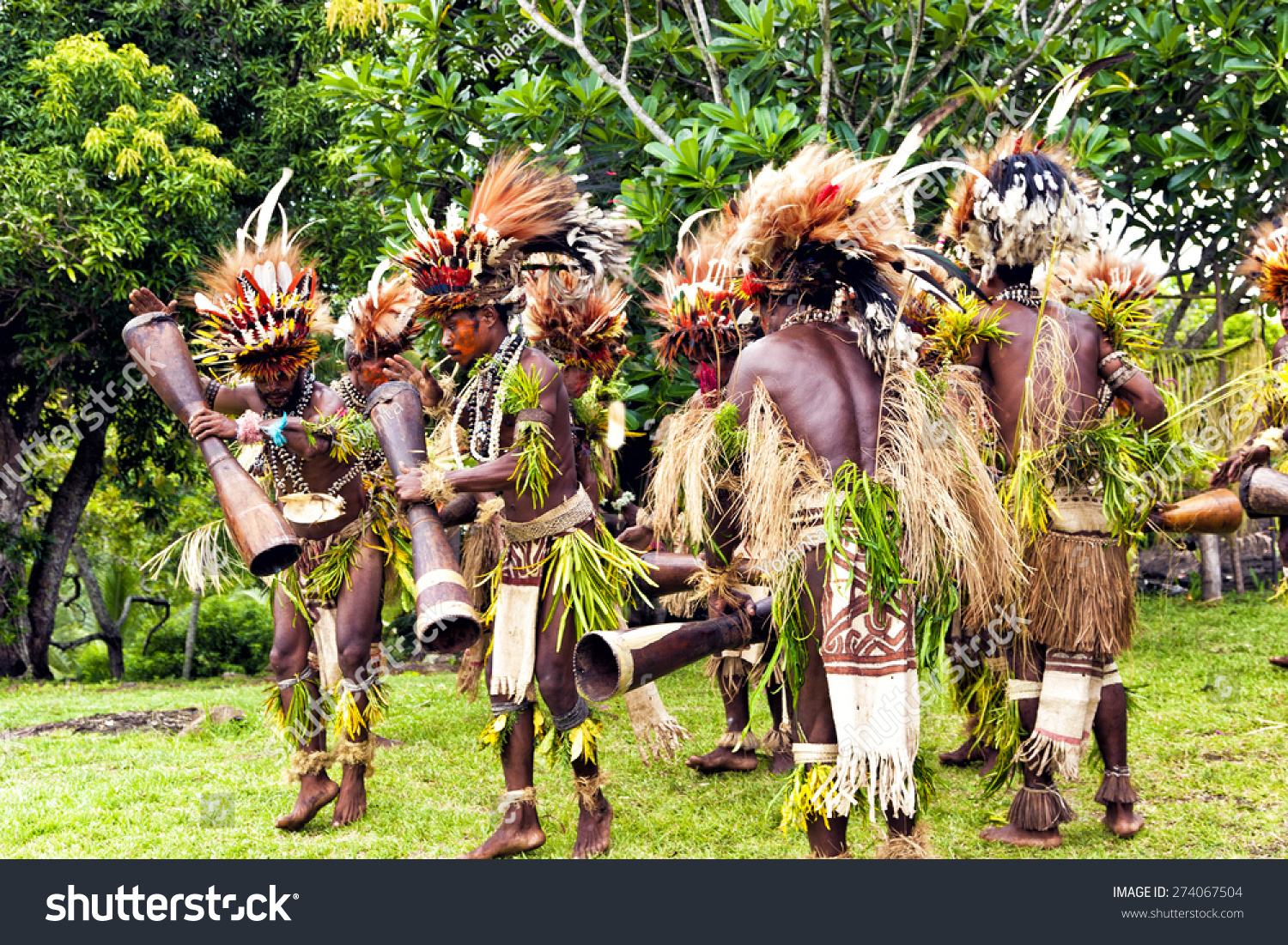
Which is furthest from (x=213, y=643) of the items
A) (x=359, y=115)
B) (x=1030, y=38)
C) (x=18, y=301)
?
(x=1030, y=38)

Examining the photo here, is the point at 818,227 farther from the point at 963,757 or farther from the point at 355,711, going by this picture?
the point at 963,757

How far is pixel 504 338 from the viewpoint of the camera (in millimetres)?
3885

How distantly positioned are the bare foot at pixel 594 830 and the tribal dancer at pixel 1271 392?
8.48ft

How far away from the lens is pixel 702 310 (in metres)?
4.67

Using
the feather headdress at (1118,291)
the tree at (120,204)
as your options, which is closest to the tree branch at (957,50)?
the feather headdress at (1118,291)

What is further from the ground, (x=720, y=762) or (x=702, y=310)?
(x=702, y=310)

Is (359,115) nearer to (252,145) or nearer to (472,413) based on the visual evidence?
(472,413)

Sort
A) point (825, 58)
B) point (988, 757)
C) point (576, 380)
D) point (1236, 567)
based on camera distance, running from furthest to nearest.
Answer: point (1236, 567) → point (825, 58) → point (576, 380) → point (988, 757)

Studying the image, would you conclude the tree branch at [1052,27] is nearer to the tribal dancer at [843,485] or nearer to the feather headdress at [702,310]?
the feather headdress at [702,310]

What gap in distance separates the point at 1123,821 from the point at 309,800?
2.92 metres

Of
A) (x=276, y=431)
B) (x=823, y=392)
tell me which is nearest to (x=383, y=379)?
(x=276, y=431)

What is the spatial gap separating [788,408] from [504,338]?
124cm

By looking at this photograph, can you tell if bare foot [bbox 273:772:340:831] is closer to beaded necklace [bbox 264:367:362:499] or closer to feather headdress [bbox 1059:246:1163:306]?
beaded necklace [bbox 264:367:362:499]

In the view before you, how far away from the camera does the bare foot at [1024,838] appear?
3.68 meters
